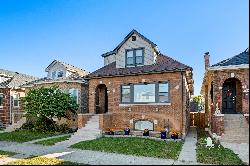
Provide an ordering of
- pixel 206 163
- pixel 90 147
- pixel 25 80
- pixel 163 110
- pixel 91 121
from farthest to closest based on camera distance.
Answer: pixel 25 80, pixel 91 121, pixel 163 110, pixel 90 147, pixel 206 163

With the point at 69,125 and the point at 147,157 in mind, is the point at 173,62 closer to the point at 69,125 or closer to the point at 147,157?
the point at 147,157

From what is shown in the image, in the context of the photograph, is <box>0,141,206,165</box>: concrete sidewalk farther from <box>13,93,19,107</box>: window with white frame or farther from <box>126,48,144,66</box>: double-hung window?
<box>13,93,19,107</box>: window with white frame

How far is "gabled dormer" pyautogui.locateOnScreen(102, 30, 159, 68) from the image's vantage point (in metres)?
20.5

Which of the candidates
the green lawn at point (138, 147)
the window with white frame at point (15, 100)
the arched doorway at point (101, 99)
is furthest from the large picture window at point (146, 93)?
the window with white frame at point (15, 100)

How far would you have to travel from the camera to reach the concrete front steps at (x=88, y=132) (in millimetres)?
17781

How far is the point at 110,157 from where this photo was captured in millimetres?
12141

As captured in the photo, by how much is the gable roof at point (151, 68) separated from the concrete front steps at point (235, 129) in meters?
4.69

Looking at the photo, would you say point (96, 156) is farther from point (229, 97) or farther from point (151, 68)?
point (229, 97)

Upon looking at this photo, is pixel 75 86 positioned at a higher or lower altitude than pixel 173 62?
lower

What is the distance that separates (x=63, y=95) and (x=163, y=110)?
30.9ft

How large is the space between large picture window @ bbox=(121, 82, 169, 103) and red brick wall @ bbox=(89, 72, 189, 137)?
366mm

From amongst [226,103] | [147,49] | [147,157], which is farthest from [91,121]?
[226,103]

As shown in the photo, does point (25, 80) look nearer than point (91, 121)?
No

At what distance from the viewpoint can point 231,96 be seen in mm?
19250
